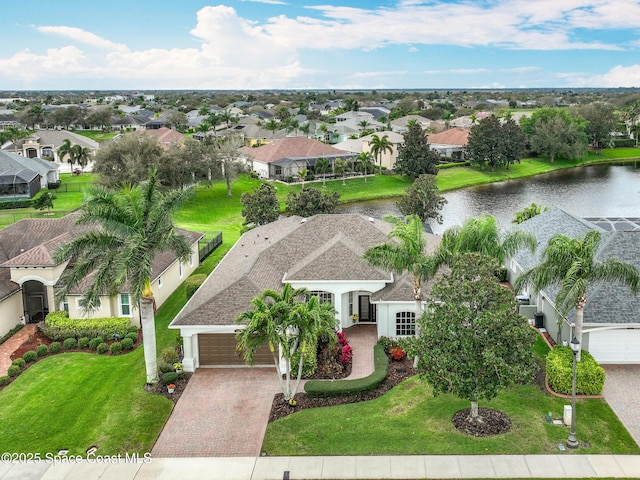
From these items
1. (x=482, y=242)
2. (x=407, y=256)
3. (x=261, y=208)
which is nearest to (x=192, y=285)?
(x=407, y=256)

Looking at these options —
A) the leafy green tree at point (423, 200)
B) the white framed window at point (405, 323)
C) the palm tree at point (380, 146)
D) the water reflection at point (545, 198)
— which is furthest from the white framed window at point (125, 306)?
the palm tree at point (380, 146)

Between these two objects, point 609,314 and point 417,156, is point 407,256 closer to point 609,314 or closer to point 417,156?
point 609,314

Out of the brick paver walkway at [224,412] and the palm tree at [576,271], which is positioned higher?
the palm tree at [576,271]

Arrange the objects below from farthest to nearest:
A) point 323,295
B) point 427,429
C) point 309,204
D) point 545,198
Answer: point 545,198, point 309,204, point 323,295, point 427,429

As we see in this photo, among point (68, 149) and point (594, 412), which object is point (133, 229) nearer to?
point (594, 412)

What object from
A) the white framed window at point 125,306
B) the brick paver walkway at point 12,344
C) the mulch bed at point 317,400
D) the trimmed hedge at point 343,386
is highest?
the white framed window at point 125,306

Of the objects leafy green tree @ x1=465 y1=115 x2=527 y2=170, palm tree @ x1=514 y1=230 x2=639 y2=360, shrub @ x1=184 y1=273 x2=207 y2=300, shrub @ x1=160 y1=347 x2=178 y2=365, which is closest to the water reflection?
leafy green tree @ x1=465 y1=115 x2=527 y2=170

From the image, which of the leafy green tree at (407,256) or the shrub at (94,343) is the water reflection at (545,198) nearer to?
the leafy green tree at (407,256)
